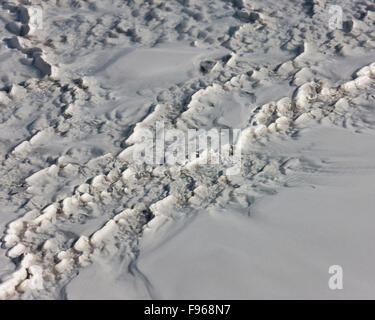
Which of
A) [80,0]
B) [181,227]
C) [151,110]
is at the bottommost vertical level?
[181,227]

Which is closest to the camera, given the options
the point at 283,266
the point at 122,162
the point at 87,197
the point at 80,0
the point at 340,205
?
the point at 283,266

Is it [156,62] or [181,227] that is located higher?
[156,62]

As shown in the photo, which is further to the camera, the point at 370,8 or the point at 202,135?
the point at 370,8

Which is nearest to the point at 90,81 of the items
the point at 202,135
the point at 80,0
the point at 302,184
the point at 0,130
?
the point at 0,130

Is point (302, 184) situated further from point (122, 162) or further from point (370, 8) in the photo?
point (370, 8)

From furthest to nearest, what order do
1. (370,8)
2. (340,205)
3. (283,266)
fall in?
(370,8)
(340,205)
(283,266)

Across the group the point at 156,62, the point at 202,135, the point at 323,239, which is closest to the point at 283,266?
the point at 323,239
